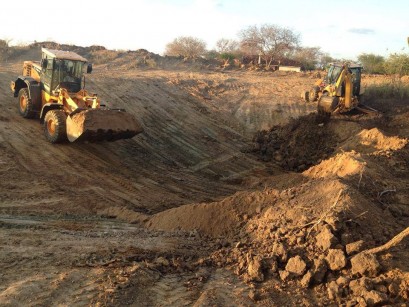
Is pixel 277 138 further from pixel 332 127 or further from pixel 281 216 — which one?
pixel 281 216

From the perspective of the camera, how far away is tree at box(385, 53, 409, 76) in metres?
26.4

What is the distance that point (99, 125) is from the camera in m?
10.5

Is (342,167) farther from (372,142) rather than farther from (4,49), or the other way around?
(4,49)

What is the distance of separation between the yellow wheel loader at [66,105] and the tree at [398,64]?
21.4 m

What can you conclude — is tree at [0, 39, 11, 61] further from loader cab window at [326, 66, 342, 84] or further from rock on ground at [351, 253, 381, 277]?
rock on ground at [351, 253, 381, 277]

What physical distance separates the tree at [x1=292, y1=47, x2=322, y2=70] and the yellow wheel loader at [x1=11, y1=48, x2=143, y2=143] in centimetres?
2856

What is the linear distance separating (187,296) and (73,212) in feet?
14.2

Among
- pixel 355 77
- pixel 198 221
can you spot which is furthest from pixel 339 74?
pixel 198 221

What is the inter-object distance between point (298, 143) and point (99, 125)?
7.10 meters

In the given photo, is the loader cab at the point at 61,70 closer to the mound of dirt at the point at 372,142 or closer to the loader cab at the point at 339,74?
the mound of dirt at the point at 372,142

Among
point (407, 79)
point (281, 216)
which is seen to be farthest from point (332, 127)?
point (407, 79)

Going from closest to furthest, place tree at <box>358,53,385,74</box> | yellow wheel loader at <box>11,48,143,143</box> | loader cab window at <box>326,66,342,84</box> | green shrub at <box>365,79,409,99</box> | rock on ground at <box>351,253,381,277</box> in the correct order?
rock on ground at <box>351,253,381,277</box> → yellow wheel loader at <box>11,48,143,143</box> → loader cab window at <box>326,66,342,84</box> → green shrub at <box>365,79,409,99</box> → tree at <box>358,53,385,74</box>

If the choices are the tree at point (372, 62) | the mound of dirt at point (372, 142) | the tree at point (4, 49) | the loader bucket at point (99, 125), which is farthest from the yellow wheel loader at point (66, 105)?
the tree at point (372, 62)

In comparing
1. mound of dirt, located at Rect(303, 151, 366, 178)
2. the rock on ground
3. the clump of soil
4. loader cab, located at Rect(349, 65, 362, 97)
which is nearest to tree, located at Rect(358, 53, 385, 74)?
loader cab, located at Rect(349, 65, 362, 97)
